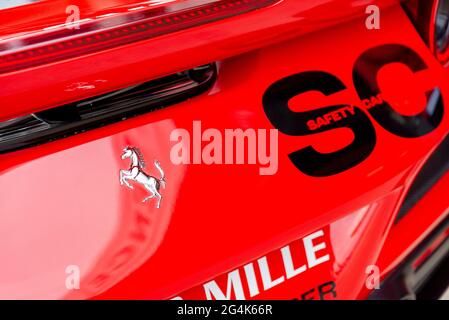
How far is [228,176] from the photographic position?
1.02 m

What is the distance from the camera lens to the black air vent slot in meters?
0.99

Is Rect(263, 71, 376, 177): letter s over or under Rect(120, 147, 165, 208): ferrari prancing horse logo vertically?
over

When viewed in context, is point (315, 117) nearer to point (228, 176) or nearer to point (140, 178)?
point (228, 176)

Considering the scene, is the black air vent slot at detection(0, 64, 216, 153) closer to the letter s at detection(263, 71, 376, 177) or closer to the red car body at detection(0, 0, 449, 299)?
the red car body at detection(0, 0, 449, 299)

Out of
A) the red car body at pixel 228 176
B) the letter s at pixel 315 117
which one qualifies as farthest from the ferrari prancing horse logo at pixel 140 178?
the letter s at pixel 315 117

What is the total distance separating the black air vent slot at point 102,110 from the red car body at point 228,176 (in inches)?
0.8

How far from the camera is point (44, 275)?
0.88m

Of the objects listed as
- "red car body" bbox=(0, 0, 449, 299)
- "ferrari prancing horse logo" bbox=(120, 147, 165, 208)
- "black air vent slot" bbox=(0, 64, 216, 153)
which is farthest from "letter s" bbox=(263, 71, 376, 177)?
"ferrari prancing horse logo" bbox=(120, 147, 165, 208)

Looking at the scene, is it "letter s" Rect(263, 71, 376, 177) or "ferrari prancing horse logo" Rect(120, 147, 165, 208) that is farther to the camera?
"letter s" Rect(263, 71, 376, 177)

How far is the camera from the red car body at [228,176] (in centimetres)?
91

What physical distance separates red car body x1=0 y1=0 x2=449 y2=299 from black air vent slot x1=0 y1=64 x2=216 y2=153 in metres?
0.02

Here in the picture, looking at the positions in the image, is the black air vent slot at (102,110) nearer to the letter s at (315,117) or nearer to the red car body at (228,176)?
the red car body at (228,176)
